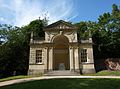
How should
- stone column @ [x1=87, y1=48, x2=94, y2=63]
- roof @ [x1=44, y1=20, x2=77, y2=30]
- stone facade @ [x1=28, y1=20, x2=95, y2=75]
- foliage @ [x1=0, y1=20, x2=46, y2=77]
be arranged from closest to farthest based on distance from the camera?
stone facade @ [x1=28, y1=20, x2=95, y2=75], stone column @ [x1=87, y1=48, x2=94, y2=63], roof @ [x1=44, y1=20, x2=77, y2=30], foliage @ [x1=0, y1=20, x2=46, y2=77]

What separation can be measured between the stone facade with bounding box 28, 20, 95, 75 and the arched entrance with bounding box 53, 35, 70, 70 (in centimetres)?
75

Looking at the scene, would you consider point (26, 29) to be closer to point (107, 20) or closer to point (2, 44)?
point (2, 44)

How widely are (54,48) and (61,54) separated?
2131 millimetres

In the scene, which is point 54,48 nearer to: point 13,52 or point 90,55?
point 90,55

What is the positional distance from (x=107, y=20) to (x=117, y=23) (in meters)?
2.16

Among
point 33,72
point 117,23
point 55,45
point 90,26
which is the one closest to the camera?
point 33,72

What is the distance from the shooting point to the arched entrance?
3115 cm

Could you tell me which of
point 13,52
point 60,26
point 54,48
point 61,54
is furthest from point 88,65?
point 13,52

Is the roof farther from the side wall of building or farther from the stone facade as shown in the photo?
the side wall of building

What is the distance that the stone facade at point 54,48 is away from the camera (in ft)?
92.7

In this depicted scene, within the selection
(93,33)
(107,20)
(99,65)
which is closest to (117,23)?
(107,20)

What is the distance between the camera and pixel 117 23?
3431cm

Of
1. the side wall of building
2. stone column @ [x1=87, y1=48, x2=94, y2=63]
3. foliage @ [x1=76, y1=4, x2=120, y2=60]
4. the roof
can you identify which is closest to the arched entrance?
the roof

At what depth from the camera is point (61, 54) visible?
1260 inches
